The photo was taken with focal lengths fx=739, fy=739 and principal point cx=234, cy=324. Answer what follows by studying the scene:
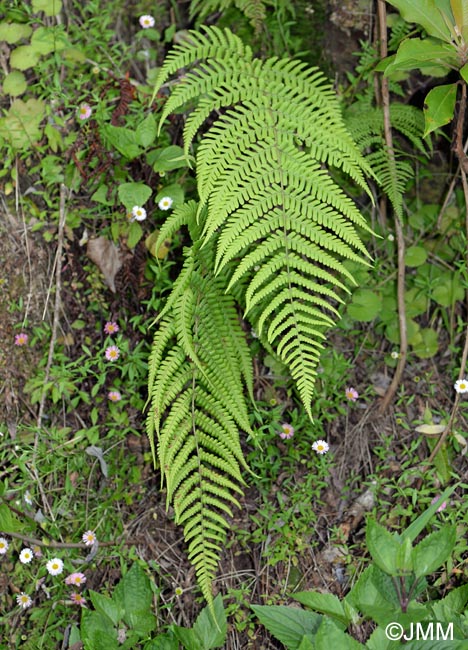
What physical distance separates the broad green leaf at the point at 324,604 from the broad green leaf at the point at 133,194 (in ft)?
5.54

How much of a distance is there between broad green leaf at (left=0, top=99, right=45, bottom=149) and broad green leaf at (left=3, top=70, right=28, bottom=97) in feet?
0.15

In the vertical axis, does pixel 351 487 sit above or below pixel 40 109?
below

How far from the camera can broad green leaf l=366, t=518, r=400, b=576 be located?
2.42 meters

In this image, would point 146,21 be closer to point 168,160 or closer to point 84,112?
point 84,112

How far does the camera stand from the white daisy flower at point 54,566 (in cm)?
288

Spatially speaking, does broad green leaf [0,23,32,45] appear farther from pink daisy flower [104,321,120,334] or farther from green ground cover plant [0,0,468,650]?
pink daisy flower [104,321,120,334]

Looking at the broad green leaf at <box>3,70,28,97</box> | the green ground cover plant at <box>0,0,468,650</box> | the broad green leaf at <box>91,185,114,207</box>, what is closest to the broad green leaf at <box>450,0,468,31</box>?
the green ground cover plant at <box>0,0,468,650</box>

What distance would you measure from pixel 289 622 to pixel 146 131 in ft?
6.65

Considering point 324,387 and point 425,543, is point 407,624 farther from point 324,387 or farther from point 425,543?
point 324,387

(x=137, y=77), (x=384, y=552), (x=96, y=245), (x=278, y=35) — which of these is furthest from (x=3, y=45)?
(x=384, y=552)

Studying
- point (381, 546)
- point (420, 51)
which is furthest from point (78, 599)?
point (420, 51)

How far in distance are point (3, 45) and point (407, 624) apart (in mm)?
2982

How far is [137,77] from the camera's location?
3.52 metres

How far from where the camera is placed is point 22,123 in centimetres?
336
